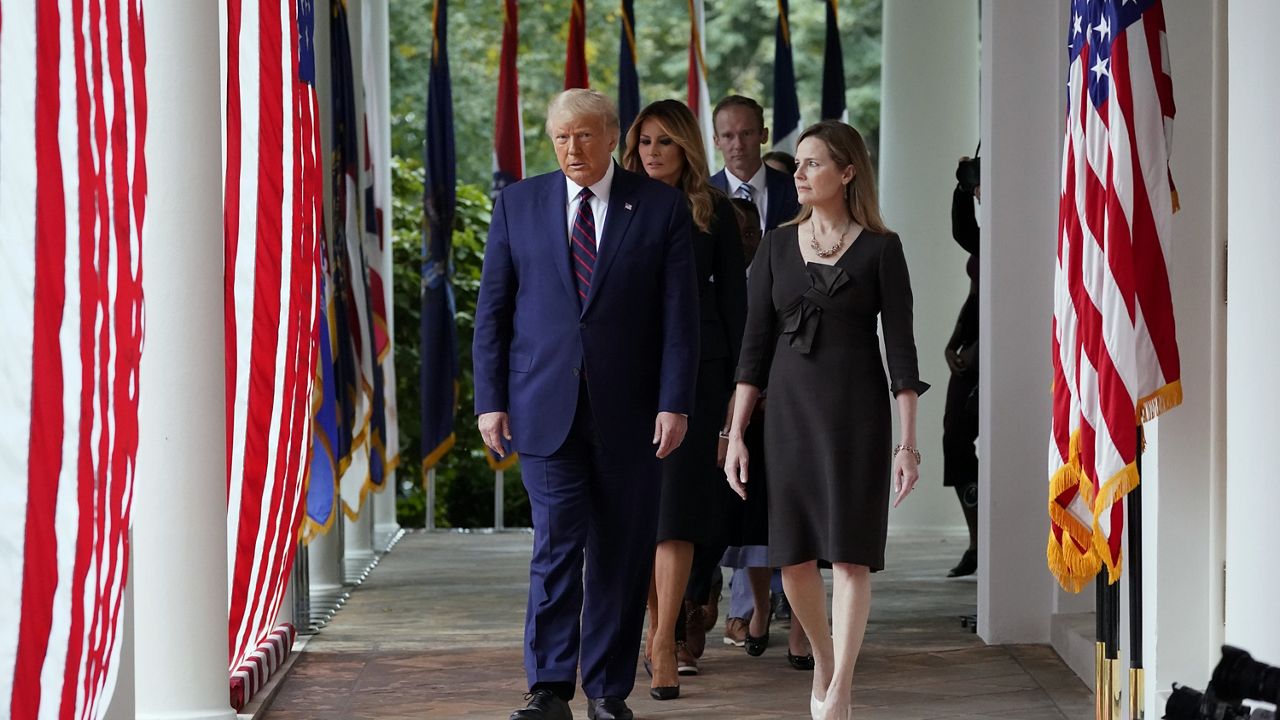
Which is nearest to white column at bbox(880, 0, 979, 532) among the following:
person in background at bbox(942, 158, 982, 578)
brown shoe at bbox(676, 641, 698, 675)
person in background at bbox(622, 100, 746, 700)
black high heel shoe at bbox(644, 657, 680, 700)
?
person in background at bbox(942, 158, 982, 578)

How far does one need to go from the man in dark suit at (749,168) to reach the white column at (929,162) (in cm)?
415

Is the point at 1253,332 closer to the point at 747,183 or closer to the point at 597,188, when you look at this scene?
the point at 597,188

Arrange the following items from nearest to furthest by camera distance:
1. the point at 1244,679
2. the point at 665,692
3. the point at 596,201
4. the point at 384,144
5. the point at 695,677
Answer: the point at 1244,679 < the point at 596,201 < the point at 665,692 < the point at 695,677 < the point at 384,144

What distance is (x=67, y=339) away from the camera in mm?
2986

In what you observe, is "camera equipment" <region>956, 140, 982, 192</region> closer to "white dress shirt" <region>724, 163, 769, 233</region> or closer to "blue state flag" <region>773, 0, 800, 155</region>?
"white dress shirt" <region>724, 163, 769, 233</region>

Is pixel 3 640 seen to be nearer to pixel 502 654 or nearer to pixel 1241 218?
pixel 1241 218

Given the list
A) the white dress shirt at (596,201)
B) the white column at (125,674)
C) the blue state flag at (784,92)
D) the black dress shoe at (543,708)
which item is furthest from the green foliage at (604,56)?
the white column at (125,674)

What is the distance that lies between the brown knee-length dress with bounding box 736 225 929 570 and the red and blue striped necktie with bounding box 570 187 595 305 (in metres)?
0.56

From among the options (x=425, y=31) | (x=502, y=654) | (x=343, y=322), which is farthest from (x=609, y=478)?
(x=425, y=31)

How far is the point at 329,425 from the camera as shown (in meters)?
6.74

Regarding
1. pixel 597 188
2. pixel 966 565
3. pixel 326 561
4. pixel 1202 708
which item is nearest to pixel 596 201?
pixel 597 188

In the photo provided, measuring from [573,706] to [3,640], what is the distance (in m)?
2.75

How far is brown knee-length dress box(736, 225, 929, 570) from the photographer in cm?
454

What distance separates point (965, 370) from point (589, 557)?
9.96 ft
